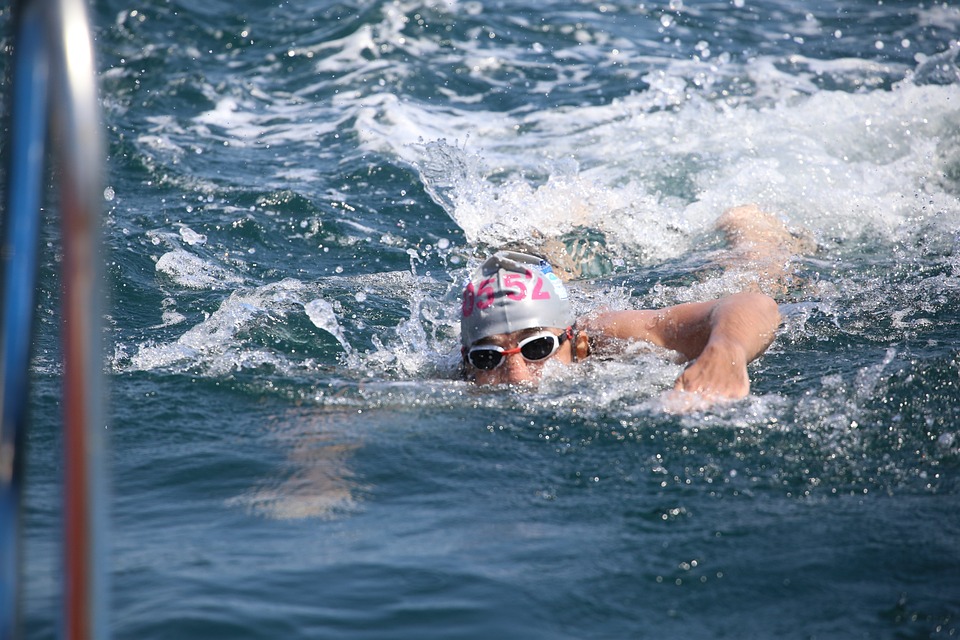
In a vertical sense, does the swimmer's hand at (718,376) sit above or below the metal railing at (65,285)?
below

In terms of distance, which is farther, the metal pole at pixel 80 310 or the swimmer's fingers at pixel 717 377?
the swimmer's fingers at pixel 717 377

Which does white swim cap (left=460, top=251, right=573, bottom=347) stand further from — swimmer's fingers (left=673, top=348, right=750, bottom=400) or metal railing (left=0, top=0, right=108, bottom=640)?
metal railing (left=0, top=0, right=108, bottom=640)

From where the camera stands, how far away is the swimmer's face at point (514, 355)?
16.6 ft

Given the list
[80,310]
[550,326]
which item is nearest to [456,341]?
[550,326]

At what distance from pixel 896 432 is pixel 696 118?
281 inches

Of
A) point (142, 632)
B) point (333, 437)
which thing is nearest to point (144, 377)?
point (333, 437)

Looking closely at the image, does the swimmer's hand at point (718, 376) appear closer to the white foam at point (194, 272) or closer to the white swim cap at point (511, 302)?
the white swim cap at point (511, 302)

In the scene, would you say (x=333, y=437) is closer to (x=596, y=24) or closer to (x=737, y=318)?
(x=737, y=318)

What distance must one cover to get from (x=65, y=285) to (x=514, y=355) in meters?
3.85

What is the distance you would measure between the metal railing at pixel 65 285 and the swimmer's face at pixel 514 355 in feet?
12.1

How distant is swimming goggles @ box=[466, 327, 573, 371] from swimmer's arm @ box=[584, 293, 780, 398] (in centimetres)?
52

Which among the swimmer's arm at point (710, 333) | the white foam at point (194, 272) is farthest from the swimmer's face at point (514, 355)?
the white foam at point (194, 272)

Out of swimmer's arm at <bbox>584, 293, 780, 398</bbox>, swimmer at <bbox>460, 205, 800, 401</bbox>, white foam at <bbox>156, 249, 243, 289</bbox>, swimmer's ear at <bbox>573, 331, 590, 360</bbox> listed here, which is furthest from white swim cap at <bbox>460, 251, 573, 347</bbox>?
white foam at <bbox>156, 249, 243, 289</bbox>

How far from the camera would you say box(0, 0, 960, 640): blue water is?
294 cm
